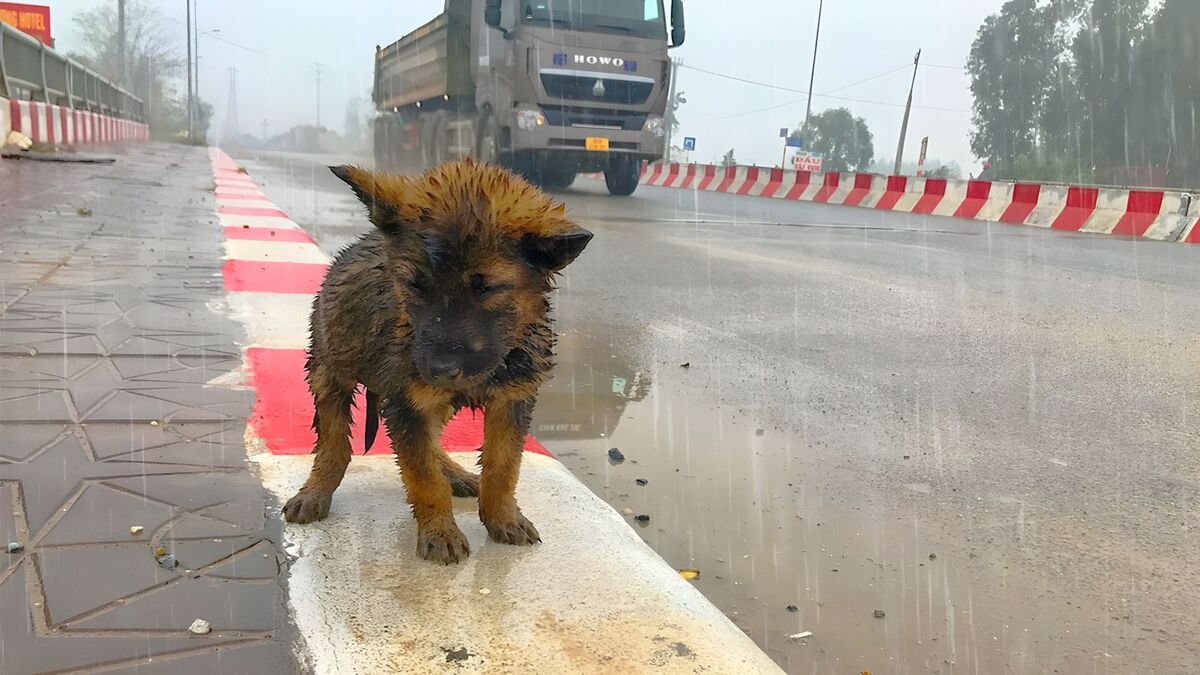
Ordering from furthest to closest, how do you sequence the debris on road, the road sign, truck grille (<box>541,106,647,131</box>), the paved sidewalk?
the road sign, truck grille (<box>541,106,647,131</box>), the debris on road, the paved sidewalk

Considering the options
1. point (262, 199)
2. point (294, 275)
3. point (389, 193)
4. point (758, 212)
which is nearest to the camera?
point (389, 193)

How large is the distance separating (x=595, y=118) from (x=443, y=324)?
16.0 meters

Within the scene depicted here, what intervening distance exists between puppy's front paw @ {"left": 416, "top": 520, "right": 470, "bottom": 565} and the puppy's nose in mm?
539

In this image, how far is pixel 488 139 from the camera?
58.4 ft

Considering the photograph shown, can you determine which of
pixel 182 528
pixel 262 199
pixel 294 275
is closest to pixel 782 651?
pixel 182 528

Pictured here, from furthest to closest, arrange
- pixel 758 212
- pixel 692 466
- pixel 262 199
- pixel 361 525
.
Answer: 1. pixel 758 212
2. pixel 262 199
3. pixel 692 466
4. pixel 361 525

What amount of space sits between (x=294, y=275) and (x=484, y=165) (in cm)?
442

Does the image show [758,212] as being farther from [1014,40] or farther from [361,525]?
[1014,40]

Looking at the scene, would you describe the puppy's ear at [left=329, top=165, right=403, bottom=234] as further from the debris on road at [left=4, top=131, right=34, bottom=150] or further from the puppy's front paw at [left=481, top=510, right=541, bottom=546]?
the debris on road at [left=4, top=131, right=34, bottom=150]

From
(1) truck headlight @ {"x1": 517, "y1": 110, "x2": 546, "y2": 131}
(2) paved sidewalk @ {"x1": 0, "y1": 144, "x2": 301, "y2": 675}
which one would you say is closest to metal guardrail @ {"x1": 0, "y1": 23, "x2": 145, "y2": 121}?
(1) truck headlight @ {"x1": 517, "y1": 110, "x2": 546, "y2": 131}

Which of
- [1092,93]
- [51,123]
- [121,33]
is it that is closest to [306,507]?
[51,123]

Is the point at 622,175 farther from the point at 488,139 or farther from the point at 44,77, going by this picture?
the point at 44,77

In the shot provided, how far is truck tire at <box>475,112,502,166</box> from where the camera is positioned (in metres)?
17.3

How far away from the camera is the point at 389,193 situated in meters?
2.10
